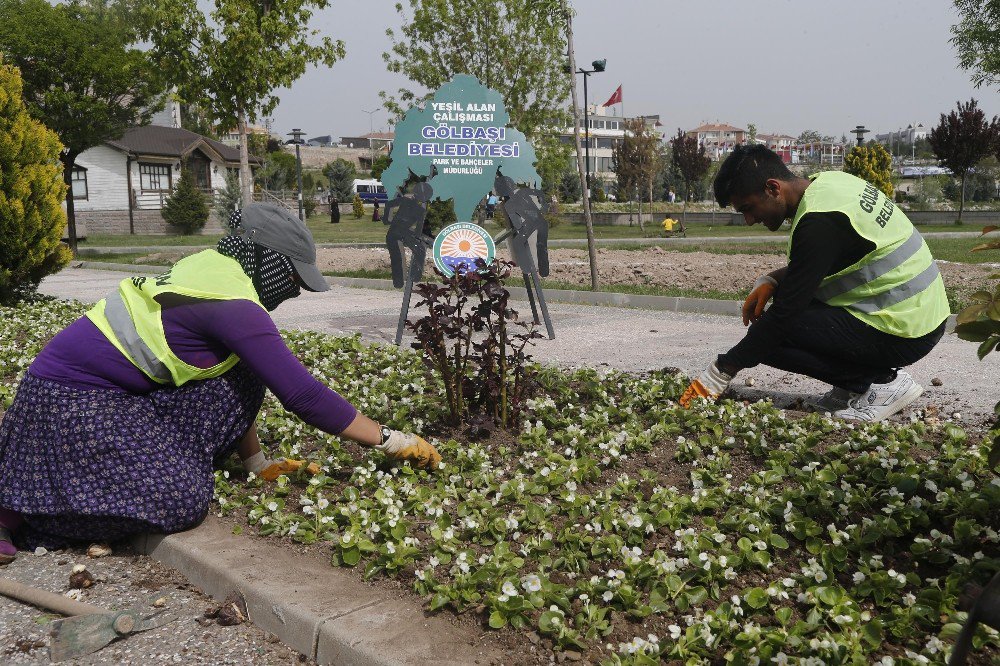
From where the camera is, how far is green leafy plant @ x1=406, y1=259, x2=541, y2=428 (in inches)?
182

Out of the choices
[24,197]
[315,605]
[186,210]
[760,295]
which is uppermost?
[186,210]

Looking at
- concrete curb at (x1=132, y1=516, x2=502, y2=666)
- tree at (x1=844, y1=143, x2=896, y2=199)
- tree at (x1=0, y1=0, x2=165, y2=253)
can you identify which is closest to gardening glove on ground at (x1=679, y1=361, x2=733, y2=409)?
concrete curb at (x1=132, y1=516, x2=502, y2=666)

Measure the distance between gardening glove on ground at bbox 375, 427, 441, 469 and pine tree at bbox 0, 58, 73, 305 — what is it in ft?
30.8

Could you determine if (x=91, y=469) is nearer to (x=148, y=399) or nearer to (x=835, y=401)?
(x=148, y=399)

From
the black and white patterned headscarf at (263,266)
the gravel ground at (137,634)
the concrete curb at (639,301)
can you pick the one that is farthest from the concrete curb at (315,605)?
the concrete curb at (639,301)

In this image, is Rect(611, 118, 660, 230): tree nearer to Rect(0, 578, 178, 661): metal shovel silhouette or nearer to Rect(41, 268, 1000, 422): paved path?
Rect(41, 268, 1000, 422): paved path

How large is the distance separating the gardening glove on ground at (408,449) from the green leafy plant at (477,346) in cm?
53

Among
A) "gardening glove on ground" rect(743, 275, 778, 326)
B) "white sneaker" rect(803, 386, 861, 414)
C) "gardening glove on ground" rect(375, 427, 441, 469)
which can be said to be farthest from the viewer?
"gardening glove on ground" rect(743, 275, 778, 326)

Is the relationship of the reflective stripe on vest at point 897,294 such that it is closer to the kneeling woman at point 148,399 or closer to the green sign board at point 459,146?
the kneeling woman at point 148,399

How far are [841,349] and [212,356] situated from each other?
3.22 meters

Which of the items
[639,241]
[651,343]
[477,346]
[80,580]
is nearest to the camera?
[80,580]

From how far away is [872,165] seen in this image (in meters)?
29.4

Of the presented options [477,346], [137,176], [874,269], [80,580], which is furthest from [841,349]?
[137,176]

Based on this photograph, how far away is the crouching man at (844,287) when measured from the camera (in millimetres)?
4695
